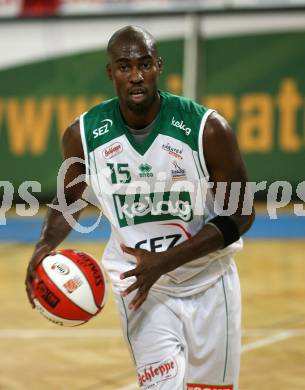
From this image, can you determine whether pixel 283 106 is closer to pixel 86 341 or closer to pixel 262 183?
pixel 262 183

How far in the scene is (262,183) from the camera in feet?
43.0

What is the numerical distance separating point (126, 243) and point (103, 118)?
58 centimetres

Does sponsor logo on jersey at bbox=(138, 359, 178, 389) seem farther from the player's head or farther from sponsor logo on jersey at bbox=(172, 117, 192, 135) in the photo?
the player's head

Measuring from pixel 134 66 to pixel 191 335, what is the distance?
1236 mm

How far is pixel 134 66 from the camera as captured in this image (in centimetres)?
382

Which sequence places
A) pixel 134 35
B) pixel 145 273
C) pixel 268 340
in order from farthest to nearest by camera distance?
1. pixel 268 340
2. pixel 134 35
3. pixel 145 273

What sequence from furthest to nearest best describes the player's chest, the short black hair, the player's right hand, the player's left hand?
the player's right hand < the player's chest < the short black hair < the player's left hand

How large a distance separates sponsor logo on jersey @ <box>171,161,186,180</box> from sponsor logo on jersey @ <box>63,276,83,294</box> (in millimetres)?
636

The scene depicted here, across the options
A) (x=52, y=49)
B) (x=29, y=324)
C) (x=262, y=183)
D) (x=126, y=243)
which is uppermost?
(x=126, y=243)

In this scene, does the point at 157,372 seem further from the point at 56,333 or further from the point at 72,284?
the point at 56,333

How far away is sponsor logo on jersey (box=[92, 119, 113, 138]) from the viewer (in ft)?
13.3

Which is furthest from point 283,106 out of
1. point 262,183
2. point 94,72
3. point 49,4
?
point 49,4

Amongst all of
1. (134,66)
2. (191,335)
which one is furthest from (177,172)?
(191,335)

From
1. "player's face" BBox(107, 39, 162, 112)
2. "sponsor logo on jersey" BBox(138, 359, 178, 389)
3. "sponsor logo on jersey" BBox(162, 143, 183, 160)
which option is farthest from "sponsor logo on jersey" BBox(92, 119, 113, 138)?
Result: "sponsor logo on jersey" BBox(138, 359, 178, 389)
